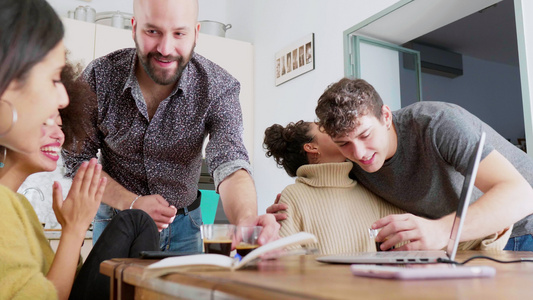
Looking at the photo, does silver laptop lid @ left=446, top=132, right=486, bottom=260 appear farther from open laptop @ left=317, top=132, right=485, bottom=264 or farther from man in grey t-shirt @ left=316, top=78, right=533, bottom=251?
man in grey t-shirt @ left=316, top=78, right=533, bottom=251

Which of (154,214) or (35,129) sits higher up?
(35,129)

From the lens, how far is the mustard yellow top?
787mm

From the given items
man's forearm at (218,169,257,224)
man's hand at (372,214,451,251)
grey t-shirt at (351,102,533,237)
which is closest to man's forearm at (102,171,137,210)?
man's forearm at (218,169,257,224)

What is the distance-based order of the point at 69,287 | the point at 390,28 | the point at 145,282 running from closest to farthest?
the point at 145,282 < the point at 69,287 < the point at 390,28

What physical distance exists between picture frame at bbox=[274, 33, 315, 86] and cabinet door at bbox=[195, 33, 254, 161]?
0.36 metres

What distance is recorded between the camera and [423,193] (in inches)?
Result: 63.1

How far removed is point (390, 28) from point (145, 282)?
279 cm

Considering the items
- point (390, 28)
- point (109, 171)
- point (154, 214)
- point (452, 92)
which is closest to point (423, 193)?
point (154, 214)

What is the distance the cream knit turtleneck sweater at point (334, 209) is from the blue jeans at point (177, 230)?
354 mm

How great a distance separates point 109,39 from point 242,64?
1114mm

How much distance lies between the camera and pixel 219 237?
0.90 meters

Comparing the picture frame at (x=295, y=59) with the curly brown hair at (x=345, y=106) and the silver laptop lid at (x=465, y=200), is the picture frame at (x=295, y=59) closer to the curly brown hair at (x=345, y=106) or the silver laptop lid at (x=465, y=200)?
Result: the curly brown hair at (x=345, y=106)

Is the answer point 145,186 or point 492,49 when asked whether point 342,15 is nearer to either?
point 492,49

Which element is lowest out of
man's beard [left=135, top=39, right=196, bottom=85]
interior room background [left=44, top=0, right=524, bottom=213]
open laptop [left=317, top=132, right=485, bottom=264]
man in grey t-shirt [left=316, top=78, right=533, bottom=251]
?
open laptop [left=317, top=132, right=485, bottom=264]
